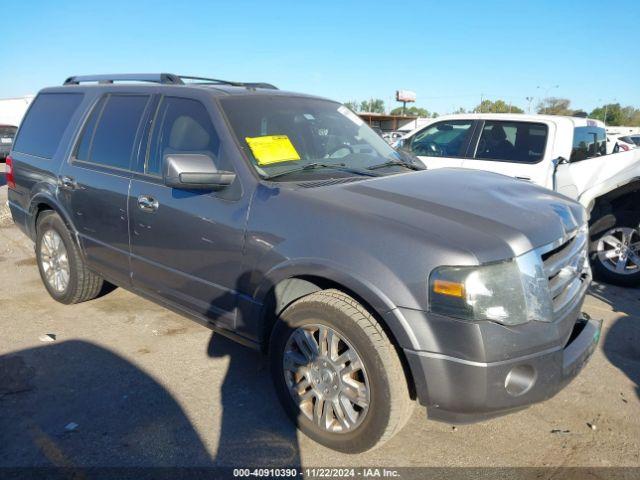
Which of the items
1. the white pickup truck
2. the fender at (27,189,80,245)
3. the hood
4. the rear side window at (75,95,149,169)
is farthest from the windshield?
the white pickup truck

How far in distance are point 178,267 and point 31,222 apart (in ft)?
8.01

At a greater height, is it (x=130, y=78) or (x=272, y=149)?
(x=130, y=78)

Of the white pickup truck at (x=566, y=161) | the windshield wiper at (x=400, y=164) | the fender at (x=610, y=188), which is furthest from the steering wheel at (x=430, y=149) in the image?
the windshield wiper at (x=400, y=164)

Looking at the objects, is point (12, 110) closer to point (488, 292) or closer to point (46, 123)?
point (46, 123)

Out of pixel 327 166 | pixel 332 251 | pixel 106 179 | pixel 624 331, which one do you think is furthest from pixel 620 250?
pixel 106 179

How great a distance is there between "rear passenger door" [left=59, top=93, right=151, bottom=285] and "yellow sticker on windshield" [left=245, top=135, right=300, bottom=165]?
3.43 feet

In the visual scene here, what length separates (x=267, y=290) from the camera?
9.13 feet

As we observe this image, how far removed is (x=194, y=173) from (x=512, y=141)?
468cm

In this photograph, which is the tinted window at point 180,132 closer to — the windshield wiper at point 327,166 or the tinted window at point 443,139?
the windshield wiper at point 327,166

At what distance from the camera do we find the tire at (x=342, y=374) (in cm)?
238

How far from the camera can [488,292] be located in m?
2.21

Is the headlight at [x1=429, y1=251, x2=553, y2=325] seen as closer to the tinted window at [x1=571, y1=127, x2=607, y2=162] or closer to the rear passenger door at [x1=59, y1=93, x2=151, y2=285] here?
the rear passenger door at [x1=59, y1=93, x2=151, y2=285]

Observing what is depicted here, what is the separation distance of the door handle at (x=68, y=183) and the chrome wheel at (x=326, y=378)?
248 cm

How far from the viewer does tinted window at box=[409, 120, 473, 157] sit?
258 inches
